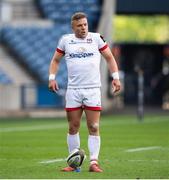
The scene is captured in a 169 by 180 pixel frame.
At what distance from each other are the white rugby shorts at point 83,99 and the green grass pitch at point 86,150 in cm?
87

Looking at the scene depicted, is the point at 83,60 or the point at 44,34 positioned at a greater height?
the point at 83,60

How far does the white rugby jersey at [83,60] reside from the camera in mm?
12531

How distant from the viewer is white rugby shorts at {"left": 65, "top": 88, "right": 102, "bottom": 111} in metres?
12.5

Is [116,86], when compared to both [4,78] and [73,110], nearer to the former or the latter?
[73,110]

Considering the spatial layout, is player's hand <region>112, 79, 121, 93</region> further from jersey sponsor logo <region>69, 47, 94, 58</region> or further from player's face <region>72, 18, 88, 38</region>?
player's face <region>72, 18, 88, 38</region>

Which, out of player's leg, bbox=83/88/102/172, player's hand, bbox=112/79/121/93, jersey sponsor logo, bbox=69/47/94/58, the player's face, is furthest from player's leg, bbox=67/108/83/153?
the player's face

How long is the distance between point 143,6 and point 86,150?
20.2 meters

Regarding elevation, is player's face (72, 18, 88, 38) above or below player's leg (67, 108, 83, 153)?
above

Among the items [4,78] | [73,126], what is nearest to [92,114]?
[73,126]

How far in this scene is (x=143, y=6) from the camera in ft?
118

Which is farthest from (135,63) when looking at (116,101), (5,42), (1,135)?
(1,135)

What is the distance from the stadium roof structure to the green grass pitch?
989cm

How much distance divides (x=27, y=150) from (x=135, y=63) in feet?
96.6

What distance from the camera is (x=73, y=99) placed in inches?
494
